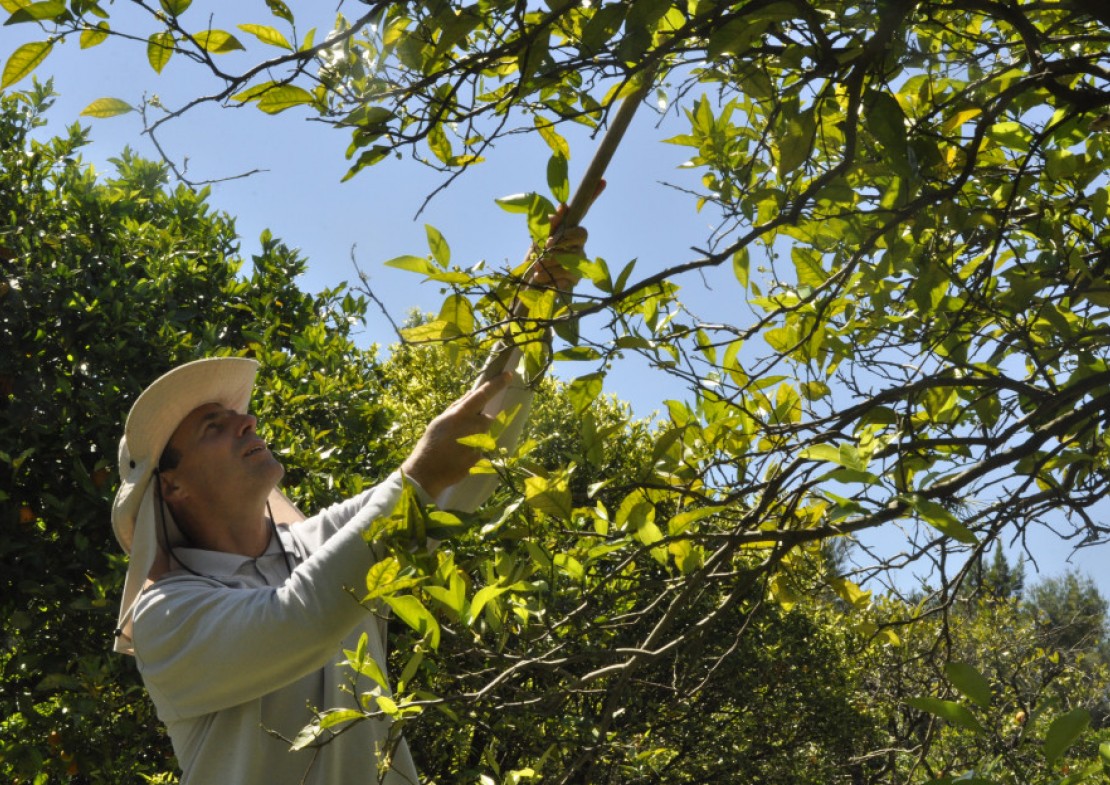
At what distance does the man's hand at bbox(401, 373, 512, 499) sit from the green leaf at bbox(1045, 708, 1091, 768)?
1.01 metres

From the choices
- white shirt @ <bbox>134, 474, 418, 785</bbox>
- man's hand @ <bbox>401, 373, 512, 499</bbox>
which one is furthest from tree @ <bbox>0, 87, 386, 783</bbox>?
man's hand @ <bbox>401, 373, 512, 499</bbox>

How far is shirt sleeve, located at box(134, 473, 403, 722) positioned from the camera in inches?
74.0

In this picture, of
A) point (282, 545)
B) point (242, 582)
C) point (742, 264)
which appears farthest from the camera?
point (282, 545)

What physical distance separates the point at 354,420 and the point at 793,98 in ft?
9.59

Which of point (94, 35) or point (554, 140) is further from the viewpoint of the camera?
point (554, 140)

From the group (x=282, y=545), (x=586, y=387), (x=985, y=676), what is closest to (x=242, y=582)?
(x=282, y=545)

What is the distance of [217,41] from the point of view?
5.10 feet

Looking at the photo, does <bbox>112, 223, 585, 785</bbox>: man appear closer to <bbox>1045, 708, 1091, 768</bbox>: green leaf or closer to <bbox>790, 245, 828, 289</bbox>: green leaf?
<bbox>790, 245, 828, 289</bbox>: green leaf

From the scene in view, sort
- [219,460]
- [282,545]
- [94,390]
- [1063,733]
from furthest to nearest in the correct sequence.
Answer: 1. [94,390]
2. [282,545]
3. [219,460]
4. [1063,733]

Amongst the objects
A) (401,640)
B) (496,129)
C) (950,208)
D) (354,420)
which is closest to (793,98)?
(950,208)

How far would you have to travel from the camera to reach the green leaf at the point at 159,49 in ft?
4.99

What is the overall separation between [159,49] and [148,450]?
112 centimetres

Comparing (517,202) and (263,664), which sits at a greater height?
(517,202)

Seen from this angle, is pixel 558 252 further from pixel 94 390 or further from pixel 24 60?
pixel 94 390
